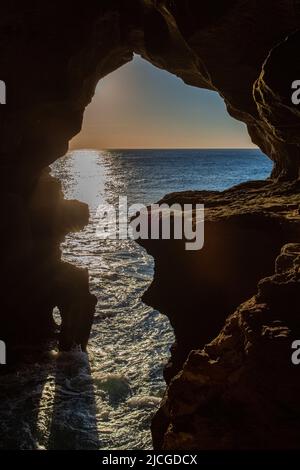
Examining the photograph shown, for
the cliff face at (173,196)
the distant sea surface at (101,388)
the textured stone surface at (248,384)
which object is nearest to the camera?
the textured stone surface at (248,384)

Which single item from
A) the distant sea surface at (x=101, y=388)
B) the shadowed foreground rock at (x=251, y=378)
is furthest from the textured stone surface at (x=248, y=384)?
the distant sea surface at (x=101, y=388)

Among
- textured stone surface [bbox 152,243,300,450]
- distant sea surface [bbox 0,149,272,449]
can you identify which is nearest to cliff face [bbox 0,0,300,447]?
textured stone surface [bbox 152,243,300,450]

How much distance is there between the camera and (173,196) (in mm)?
14836

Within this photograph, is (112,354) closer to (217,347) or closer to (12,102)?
(12,102)

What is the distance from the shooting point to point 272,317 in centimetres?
552

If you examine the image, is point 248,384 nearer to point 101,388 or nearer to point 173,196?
point 173,196

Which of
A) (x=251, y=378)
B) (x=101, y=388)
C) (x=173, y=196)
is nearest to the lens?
(x=251, y=378)

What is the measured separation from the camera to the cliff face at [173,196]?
8.70m

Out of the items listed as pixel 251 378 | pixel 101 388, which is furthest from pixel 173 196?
pixel 251 378

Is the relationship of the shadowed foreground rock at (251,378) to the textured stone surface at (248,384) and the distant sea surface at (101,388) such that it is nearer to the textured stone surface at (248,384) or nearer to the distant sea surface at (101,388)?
the textured stone surface at (248,384)

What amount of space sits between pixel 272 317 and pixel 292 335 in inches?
20.1

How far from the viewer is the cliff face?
28.5 feet
